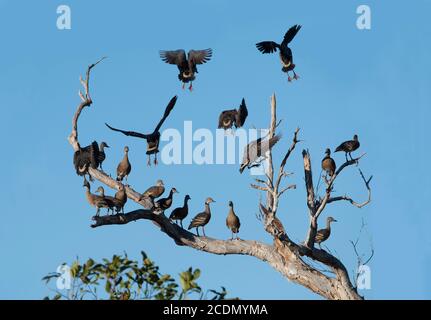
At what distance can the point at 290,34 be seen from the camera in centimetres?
2130

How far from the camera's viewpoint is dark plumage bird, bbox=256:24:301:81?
21.0 m

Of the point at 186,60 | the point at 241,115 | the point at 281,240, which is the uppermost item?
the point at 186,60

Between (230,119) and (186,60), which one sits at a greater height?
(186,60)

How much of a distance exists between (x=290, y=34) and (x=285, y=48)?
315mm

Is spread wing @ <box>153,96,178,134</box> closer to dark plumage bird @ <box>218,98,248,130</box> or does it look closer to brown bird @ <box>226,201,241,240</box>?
dark plumage bird @ <box>218,98,248,130</box>

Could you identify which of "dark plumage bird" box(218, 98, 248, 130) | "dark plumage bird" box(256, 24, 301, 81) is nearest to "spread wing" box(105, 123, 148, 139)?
"dark plumage bird" box(218, 98, 248, 130)

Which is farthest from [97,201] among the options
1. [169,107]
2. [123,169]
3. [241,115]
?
[241,115]

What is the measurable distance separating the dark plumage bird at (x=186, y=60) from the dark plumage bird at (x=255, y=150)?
454 centimetres

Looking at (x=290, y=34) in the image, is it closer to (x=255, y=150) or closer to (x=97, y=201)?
(x=255, y=150)

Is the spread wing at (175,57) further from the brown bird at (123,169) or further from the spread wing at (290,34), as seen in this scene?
the brown bird at (123,169)

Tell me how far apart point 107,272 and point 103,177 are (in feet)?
26.0

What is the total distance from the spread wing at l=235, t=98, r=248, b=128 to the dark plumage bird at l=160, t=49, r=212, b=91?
1.61 m

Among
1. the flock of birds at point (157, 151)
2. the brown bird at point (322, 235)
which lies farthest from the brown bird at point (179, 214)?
the brown bird at point (322, 235)
